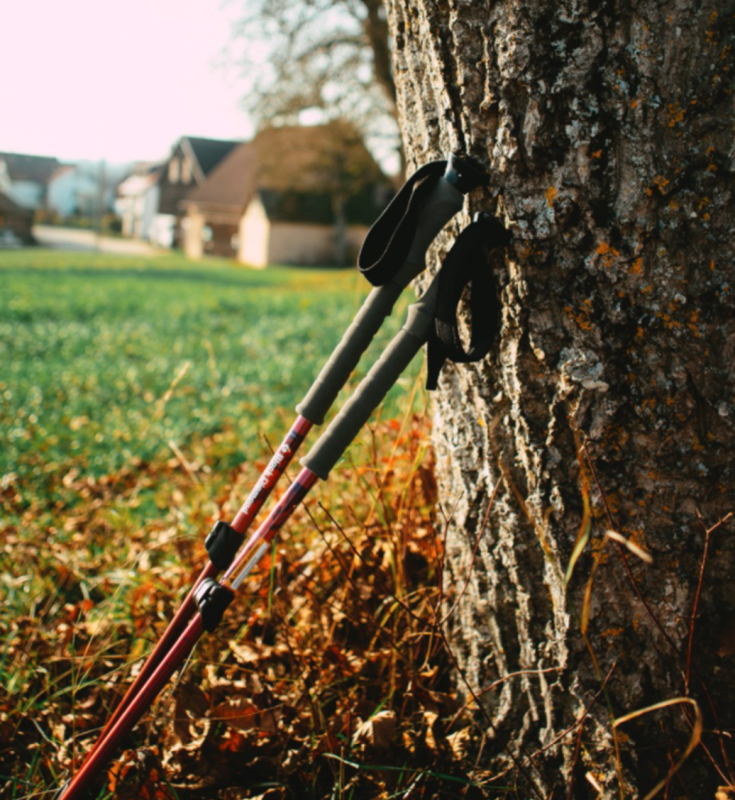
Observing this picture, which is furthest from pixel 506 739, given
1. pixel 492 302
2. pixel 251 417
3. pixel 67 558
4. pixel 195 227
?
pixel 195 227

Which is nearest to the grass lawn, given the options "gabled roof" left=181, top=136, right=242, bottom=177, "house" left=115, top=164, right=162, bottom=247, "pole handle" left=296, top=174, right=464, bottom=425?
"pole handle" left=296, top=174, right=464, bottom=425

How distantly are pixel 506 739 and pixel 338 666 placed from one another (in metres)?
0.46

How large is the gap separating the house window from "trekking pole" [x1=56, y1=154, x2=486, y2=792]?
59307mm

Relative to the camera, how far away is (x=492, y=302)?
1462 millimetres

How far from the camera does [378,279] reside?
1.47m

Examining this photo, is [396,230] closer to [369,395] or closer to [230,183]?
[369,395]

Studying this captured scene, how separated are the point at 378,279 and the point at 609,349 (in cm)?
47

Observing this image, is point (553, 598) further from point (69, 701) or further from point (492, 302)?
point (69, 701)

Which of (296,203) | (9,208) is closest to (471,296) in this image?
(296,203)

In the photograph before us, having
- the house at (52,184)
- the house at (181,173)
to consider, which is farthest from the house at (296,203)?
the house at (52,184)

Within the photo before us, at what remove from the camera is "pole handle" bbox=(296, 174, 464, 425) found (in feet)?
4.61

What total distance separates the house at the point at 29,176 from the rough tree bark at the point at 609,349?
8852 centimetres

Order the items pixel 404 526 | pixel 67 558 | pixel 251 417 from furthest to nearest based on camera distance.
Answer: pixel 251 417
pixel 67 558
pixel 404 526

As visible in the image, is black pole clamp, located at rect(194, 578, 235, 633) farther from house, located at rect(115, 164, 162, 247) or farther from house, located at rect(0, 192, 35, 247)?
house, located at rect(115, 164, 162, 247)
